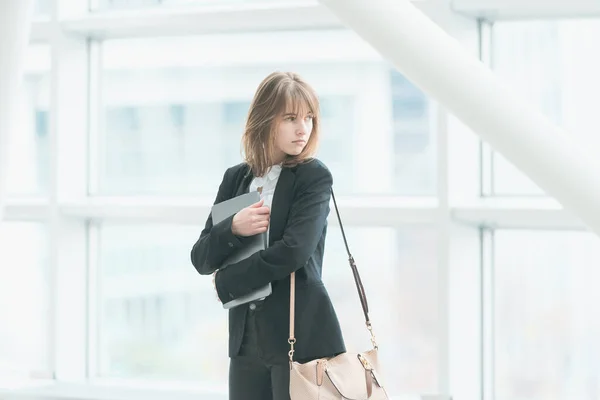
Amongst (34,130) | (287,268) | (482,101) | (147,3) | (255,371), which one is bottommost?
(255,371)

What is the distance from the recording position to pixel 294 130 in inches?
81.5

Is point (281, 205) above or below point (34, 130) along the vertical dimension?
below

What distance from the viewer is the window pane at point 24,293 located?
3361mm

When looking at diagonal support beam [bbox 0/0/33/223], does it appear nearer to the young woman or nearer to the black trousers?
the young woman

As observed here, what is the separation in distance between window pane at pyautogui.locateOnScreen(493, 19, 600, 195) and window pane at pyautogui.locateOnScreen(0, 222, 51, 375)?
171 centimetres

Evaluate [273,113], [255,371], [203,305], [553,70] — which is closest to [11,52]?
[273,113]

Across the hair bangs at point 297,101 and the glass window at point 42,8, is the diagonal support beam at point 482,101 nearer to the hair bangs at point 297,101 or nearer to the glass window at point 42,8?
the hair bangs at point 297,101

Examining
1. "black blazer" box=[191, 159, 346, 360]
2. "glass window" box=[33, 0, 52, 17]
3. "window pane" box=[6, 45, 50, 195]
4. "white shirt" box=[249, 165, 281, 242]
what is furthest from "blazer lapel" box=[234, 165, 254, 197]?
"glass window" box=[33, 0, 52, 17]

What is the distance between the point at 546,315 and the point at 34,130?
1950 millimetres

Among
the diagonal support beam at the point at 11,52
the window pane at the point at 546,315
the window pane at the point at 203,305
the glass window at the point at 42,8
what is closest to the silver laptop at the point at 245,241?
the diagonal support beam at the point at 11,52

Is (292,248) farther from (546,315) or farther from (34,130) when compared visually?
(34,130)

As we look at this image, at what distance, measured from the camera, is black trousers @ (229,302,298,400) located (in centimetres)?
206

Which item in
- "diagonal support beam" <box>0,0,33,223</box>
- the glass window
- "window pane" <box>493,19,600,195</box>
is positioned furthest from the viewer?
the glass window

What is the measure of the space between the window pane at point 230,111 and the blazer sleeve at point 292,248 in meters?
0.84
